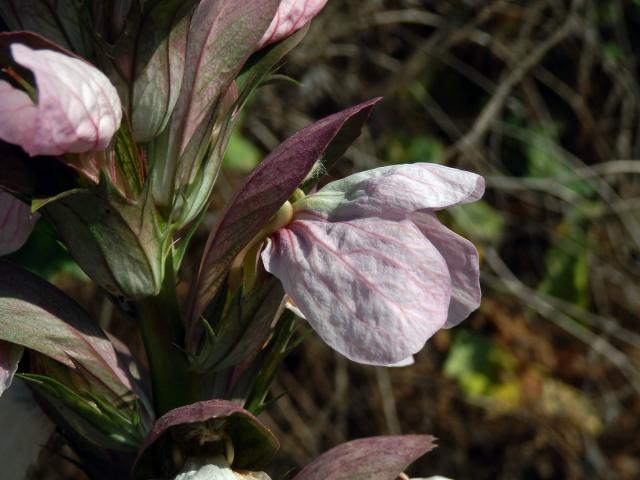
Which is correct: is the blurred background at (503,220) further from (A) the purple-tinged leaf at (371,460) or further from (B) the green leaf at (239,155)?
(A) the purple-tinged leaf at (371,460)

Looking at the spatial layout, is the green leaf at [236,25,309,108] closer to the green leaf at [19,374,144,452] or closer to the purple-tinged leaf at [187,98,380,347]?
the purple-tinged leaf at [187,98,380,347]

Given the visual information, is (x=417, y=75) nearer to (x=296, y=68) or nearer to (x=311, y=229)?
(x=296, y=68)

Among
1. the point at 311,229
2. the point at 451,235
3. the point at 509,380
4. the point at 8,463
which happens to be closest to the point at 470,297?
the point at 451,235

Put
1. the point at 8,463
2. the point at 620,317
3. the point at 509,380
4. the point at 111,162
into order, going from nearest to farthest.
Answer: the point at 111,162 → the point at 8,463 → the point at 509,380 → the point at 620,317

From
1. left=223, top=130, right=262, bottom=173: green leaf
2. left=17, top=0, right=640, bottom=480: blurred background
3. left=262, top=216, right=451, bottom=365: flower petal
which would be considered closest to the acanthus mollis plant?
left=262, top=216, right=451, bottom=365: flower petal

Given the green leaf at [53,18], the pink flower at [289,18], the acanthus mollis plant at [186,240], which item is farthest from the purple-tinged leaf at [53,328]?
the pink flower at [289,18]

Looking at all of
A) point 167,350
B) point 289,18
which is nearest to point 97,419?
point 167,350
